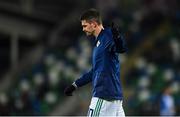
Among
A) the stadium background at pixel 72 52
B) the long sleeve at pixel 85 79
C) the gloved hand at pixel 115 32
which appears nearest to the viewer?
the gloved hand at pixel 115 32

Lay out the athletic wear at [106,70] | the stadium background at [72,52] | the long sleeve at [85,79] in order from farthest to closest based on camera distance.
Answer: the stadium background at [72,52] < the long sleeve at [85,79] < the athletic wear at [106,70]

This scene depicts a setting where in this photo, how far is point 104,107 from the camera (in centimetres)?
768

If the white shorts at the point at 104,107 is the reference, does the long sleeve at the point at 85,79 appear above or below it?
above

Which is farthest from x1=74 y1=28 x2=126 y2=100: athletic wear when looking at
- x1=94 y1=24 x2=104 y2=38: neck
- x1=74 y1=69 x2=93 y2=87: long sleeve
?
x1=74 y1=69 x2=93 y2=87: long sleeve

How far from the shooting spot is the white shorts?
768 centimetres

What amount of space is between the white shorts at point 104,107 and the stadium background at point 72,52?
10606 mm

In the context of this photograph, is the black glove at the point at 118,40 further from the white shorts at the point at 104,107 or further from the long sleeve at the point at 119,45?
the white shorts at the point at 104,107

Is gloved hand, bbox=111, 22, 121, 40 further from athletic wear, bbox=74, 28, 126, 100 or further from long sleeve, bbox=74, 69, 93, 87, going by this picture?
long sleeve, bbox=74, 69, 93, 87

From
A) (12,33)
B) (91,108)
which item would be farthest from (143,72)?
(91,108)

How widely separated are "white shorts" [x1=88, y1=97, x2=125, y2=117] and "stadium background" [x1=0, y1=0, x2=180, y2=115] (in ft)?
34.8

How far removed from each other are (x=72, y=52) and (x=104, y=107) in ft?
53.9

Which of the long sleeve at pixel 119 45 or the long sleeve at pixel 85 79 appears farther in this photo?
the long sleeve at pixel 85 79

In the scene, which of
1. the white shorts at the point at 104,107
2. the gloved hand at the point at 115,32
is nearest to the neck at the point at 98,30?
the gloved hand at the point at 115,32

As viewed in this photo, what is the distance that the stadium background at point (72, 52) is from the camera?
20984 mm
